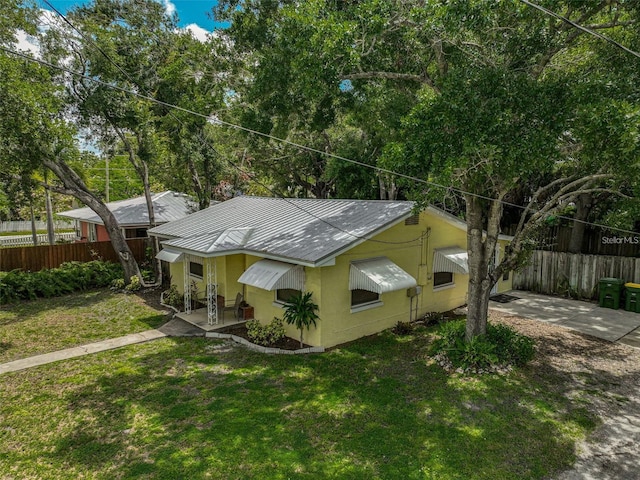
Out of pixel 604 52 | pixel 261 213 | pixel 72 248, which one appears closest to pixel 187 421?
pixel 261 213

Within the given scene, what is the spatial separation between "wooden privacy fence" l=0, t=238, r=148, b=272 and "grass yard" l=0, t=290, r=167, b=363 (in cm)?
272

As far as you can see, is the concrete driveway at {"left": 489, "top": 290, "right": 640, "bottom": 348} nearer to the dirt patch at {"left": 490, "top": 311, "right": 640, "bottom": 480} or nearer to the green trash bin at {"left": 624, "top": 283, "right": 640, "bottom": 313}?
the green trash bin at {"left": 624, "top": 283, "right": 640, "bottom": 313}

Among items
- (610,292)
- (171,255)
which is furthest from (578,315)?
(171,255)

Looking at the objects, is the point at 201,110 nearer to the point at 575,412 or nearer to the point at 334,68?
the point at 334,68

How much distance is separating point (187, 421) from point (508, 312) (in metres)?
13.0

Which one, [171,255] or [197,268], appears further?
[197,268]

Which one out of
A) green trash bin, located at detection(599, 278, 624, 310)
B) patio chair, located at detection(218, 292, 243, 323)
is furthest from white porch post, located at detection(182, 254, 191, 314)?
green trash bin, located at detection(599, 278, 624, 310)

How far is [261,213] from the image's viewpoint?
17.1 metres

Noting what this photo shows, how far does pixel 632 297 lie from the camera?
15.8 m

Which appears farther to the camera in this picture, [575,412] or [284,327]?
[284,327]

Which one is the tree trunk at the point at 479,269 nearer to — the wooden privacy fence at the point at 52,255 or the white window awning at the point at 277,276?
the white window awning at the point at 277,276

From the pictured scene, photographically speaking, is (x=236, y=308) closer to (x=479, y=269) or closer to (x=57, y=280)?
(x=479, y=269)

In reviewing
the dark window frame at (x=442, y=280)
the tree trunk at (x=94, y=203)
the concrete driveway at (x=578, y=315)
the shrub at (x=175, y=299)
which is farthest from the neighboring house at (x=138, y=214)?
the concrete driveway at (x=578, y=315)

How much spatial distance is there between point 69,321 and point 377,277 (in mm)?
11567
